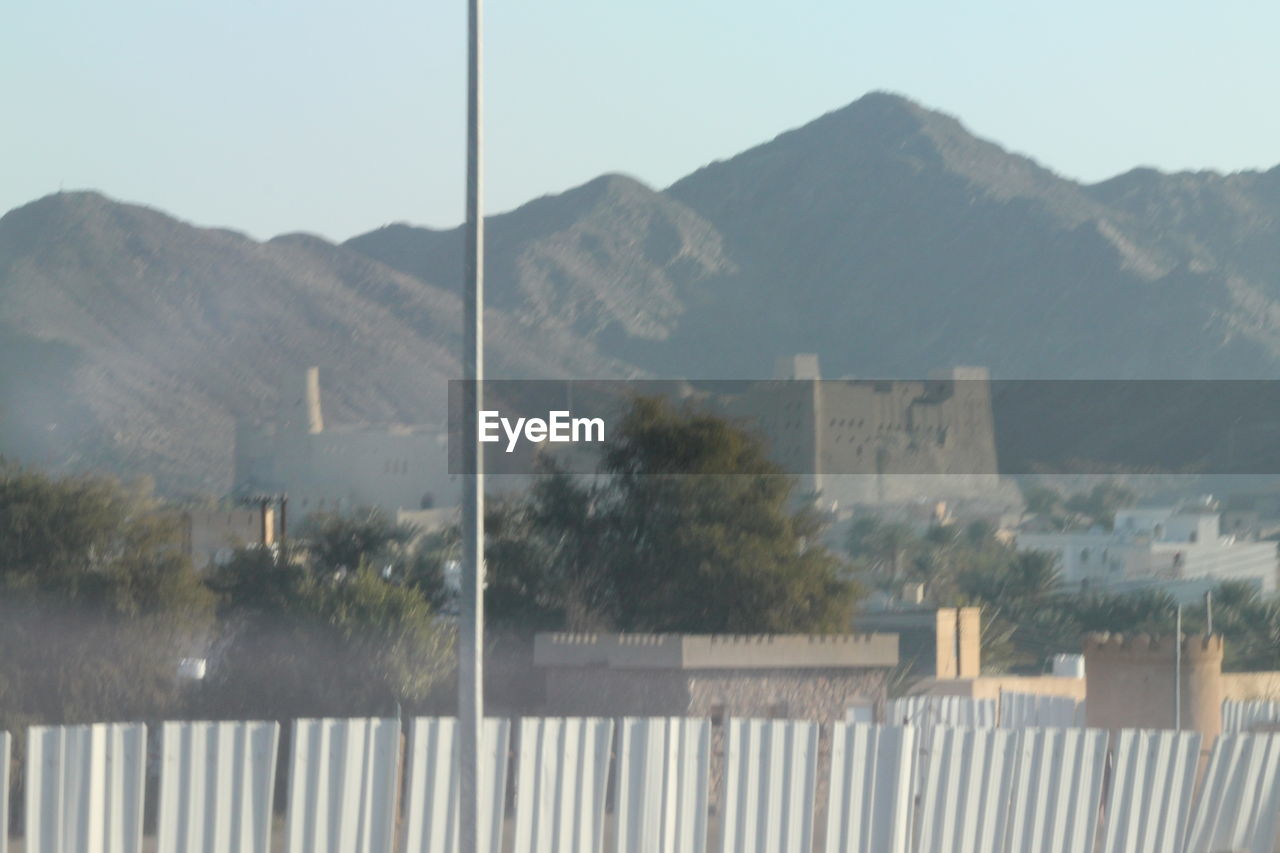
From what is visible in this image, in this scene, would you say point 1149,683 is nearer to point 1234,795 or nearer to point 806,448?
point 1234,795

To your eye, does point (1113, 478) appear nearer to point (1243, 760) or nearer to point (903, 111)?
point (903, 111)

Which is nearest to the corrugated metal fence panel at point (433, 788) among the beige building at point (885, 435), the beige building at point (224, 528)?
the beige building at point (224, 528)

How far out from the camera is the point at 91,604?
31.1 meters

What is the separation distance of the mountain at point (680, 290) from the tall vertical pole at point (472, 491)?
199ft

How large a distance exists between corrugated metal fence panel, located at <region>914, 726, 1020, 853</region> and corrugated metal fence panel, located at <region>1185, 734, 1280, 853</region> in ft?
4.16

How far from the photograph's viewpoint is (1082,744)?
32.7ft

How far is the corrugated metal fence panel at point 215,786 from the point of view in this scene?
28.3 ft

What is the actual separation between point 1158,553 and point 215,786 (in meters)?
68.0

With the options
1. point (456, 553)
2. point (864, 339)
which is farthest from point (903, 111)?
point (456, 553)

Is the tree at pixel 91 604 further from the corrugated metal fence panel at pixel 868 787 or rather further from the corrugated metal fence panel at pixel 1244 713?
the corrugated metal fence panel at pixel 868 787

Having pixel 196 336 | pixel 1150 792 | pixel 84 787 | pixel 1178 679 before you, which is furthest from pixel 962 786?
pixel 196 336

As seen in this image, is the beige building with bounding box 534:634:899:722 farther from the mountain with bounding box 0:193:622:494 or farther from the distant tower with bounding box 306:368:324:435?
the distant tower with bounding box 306:368:324:435

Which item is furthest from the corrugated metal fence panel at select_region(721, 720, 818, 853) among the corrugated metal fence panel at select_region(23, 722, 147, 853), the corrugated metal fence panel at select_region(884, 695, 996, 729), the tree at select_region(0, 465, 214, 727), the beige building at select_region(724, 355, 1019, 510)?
the beige building at select_region(724, 355, 1019, 510)

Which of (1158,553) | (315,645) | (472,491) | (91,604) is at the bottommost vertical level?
(1158,553)
